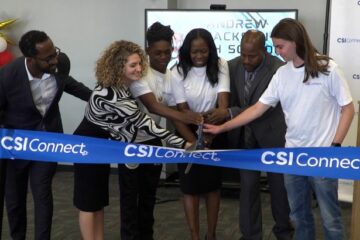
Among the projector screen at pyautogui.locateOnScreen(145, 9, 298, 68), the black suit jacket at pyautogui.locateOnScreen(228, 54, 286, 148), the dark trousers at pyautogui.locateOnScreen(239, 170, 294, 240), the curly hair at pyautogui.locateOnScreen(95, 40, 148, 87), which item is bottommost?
the dark trousers at pyautogui.locateOnScreen(239, 170, 294, 240)

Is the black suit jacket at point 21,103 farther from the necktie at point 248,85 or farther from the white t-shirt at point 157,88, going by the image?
the necktie at point 248,85

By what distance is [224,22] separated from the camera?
5094 mm

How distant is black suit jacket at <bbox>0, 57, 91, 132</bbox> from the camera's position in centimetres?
319

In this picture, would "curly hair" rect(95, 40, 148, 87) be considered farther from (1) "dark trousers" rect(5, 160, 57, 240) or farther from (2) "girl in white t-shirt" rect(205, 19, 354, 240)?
(2) "girl in white t-shirt" rect(205, 19, 354, 240)

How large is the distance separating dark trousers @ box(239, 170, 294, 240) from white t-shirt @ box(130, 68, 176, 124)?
702 mm

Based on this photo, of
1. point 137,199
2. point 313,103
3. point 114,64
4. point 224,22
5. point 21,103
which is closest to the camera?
point 313,103

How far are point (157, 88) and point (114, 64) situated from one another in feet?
1.39

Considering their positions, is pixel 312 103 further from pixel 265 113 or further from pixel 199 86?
pixel 199 86

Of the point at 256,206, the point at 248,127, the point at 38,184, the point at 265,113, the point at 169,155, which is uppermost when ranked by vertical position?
the point at 265,113

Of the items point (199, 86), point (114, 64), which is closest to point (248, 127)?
point (199, 86)

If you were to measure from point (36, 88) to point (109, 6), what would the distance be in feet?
8.96

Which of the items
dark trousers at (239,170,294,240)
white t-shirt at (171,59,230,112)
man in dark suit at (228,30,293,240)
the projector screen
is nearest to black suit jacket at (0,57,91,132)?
white t-shirt at (171,59,230,112)

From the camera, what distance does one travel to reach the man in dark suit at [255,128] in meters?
3.28

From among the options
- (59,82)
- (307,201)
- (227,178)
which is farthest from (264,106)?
(227,178)
